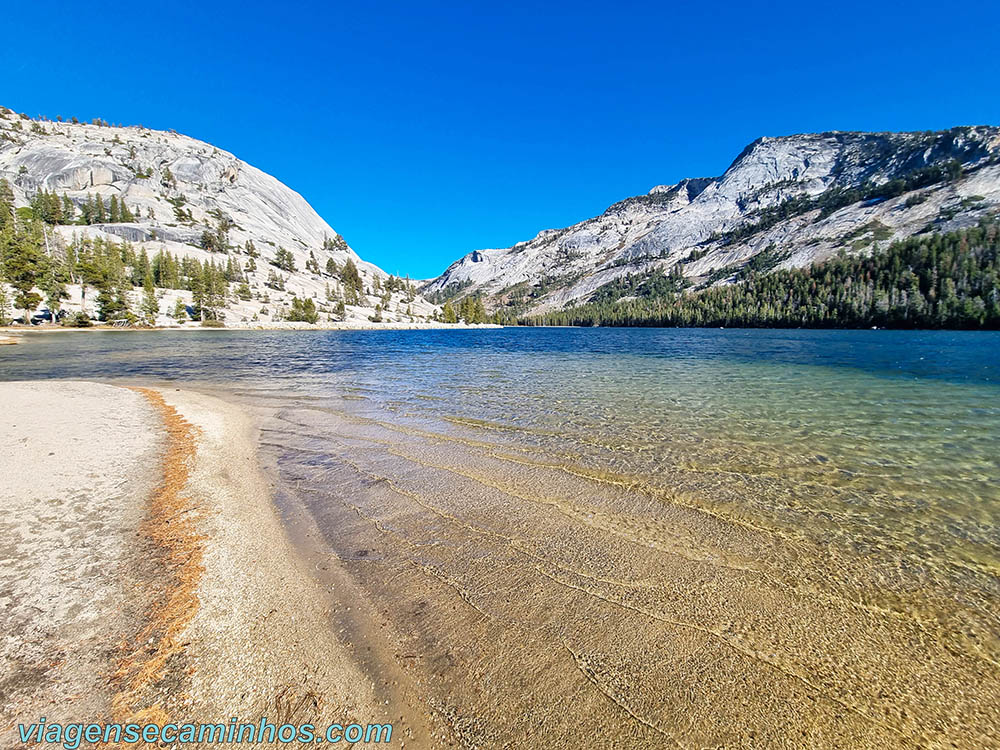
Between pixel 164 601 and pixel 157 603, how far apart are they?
0.24ft

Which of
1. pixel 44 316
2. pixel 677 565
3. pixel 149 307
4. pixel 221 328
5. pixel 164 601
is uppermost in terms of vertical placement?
pixel 149 307

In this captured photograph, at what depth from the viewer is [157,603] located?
5375 mm

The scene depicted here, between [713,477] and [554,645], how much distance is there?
23.9ft

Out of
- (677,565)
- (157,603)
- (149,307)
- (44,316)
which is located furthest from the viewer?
(149,307)

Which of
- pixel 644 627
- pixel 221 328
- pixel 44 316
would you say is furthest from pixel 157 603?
pixel 221 328

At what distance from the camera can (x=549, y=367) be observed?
35.4 meters

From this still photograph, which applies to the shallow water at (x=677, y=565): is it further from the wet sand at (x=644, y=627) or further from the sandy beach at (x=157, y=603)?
the sandy beach at (x=157, y=603)

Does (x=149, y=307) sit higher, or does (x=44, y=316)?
(x=149, y=307)

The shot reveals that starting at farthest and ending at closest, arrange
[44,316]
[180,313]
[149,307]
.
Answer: [180,313] → [149,307] → [44,316]

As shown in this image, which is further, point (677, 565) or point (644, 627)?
point (677, 565)

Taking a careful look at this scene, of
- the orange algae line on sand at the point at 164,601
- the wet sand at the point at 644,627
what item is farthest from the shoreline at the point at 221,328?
the wet sand at the point at 644,627

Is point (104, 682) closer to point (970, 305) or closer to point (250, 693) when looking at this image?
point (250, 693)

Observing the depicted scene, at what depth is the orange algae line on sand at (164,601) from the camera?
3900 millimetres

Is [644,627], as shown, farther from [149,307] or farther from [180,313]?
[180,313]
